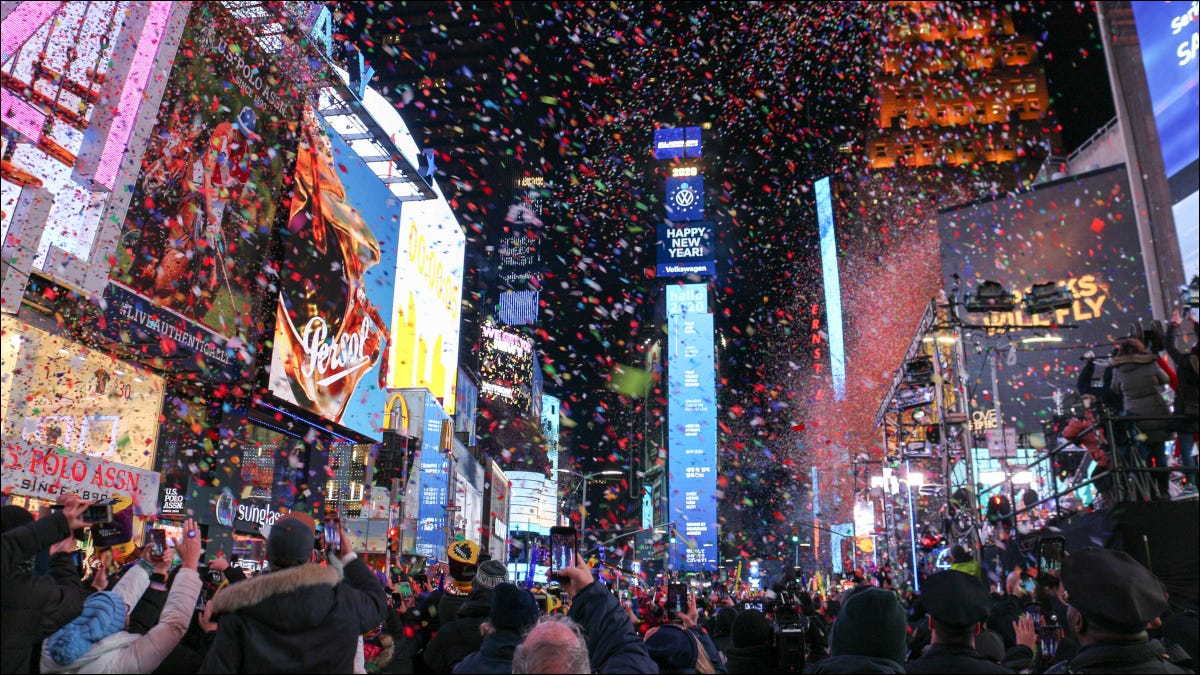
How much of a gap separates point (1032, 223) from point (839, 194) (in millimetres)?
31839

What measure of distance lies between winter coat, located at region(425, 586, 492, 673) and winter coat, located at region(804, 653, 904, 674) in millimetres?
2330

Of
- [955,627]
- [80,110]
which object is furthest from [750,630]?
[80,110]

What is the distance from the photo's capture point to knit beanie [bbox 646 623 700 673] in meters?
4.23

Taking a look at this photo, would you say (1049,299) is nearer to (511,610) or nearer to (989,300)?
(989,300)

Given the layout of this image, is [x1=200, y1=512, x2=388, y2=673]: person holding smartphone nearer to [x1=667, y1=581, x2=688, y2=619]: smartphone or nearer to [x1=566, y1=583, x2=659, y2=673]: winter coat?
[x1=566, y1=583, x2=659, y2=673]: winter coat

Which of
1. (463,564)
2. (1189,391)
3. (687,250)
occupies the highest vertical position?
(687,250)

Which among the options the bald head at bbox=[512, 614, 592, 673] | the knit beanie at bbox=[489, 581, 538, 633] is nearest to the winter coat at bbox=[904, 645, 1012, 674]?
the bald head at bbox=[512, 614, 592, 673]

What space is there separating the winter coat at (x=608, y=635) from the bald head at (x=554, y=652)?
1.76 ft

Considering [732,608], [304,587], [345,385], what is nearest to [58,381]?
[345,385]

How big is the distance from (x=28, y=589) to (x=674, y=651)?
9.95 feet

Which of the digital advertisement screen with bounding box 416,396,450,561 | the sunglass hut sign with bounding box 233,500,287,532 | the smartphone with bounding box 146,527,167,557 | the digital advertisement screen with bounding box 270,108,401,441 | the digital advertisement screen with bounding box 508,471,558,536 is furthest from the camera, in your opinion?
the digital advertisement screen with bounding box 508,471,558,536

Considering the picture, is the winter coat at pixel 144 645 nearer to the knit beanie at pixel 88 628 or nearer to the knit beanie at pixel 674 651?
the knit beanie at pixel 88 628

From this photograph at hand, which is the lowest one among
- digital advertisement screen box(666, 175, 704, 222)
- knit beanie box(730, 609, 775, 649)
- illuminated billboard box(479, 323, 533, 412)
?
knit beanie box(730, 609, 775, 649)

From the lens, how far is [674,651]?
4234mm
